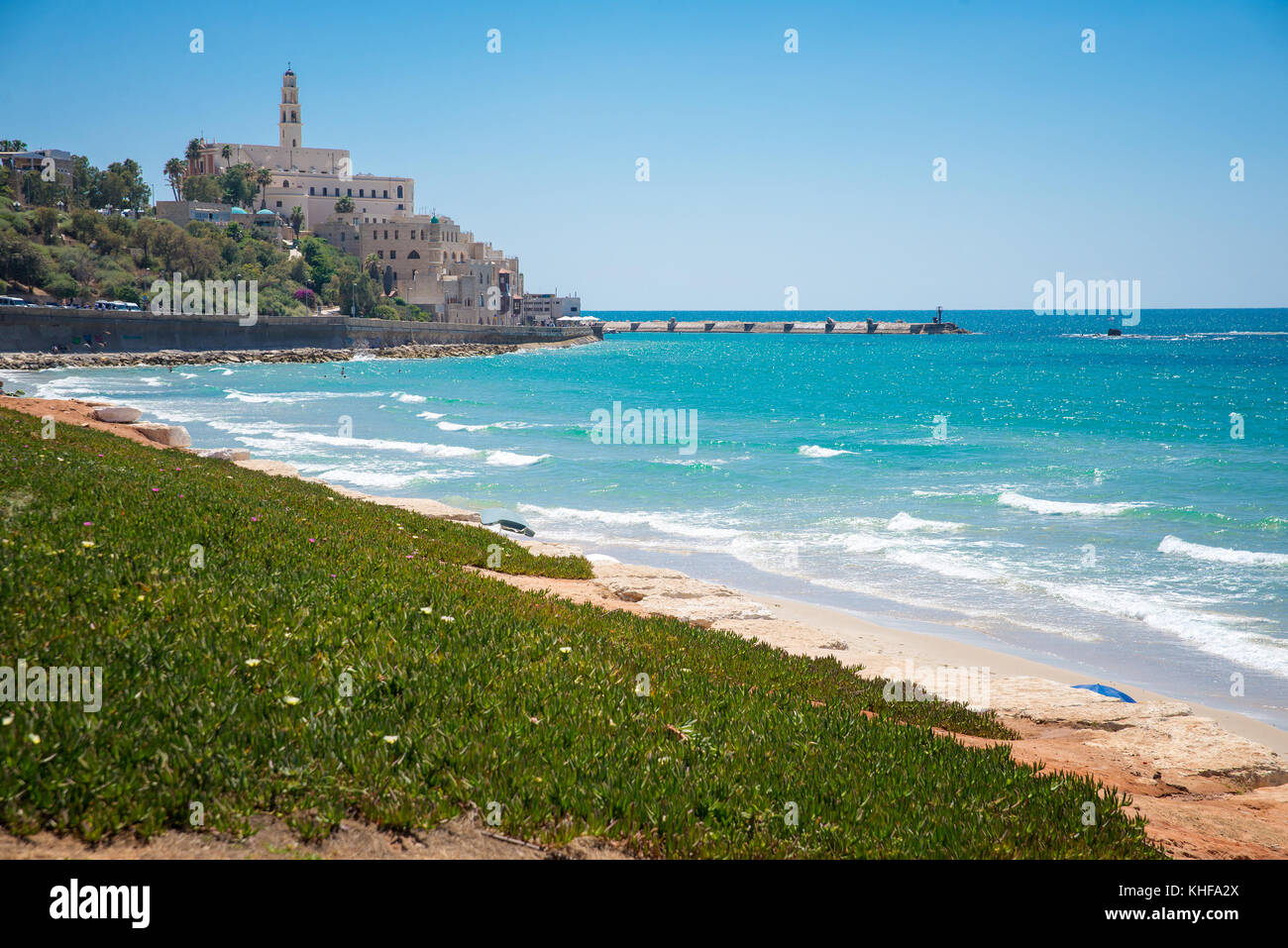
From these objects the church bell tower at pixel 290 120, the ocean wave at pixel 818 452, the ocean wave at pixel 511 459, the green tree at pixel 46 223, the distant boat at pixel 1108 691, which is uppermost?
the church bell tower at pixel 290 120

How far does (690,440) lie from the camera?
4697cm

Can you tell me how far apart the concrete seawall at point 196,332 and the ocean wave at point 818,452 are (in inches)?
3116

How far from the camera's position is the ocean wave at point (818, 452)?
42188 millimetres

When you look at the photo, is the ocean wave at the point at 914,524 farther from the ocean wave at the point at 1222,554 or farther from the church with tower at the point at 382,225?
the church with tower at the point at 382,225

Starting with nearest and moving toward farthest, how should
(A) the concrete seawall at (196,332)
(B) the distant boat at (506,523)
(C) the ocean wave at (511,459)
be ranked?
1. (B) the distant boat at (506,523)
2. (C) the ocean wave at (511,459)
3. (A) the concrete seawall at (196,332)

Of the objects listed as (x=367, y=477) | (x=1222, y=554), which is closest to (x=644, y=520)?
(x=367, y=477)

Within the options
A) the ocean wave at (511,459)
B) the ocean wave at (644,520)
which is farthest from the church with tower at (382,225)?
the ocean wave at (644,520)

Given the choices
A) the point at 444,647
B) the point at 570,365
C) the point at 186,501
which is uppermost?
the point at 570,365

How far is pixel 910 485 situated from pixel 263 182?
151799 millimetres

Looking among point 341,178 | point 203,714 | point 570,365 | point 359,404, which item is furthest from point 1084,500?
point 341,178

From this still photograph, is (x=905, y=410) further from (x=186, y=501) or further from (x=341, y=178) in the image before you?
(x=341, y=178)

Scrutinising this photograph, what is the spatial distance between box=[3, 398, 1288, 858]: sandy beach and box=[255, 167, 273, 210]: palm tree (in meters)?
159

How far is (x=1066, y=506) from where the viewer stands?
2912cm
